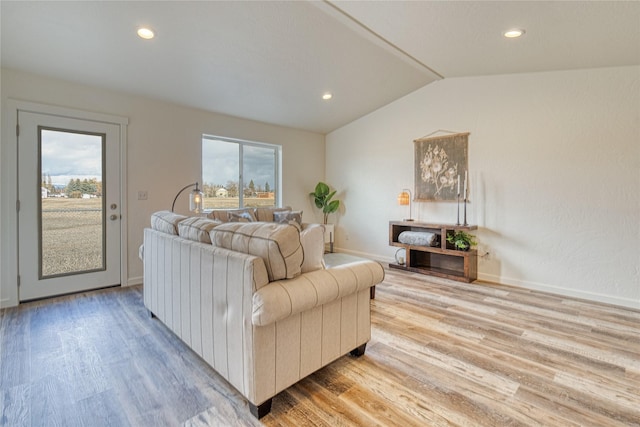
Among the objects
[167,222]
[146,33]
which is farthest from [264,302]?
[146,33]

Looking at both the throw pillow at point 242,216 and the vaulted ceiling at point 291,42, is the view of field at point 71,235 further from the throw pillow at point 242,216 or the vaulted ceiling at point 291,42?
the throw pillow at point 242,216

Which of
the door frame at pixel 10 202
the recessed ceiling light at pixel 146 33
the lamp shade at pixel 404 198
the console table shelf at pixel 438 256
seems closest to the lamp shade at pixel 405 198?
the lamp shade at pixel 404 198

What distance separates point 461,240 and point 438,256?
586 mm

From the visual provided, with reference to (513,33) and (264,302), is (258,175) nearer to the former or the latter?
(513,33)

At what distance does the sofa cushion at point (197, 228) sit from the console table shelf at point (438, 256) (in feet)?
10.6

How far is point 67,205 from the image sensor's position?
11.6 ft

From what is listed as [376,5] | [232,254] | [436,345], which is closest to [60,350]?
[232,254]

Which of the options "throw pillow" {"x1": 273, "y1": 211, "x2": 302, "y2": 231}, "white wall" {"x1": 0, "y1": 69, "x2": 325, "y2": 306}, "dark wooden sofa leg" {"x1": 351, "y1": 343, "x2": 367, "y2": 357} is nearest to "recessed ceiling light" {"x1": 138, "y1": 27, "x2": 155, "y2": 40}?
A: "white wall" {"x1": 0, "y1": 69, "x2": 325, "y2": 306}

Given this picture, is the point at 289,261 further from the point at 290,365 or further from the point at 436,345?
the point at 436,345

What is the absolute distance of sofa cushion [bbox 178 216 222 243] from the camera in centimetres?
216

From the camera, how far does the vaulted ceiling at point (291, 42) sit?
2.51 metres

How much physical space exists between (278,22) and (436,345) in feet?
10.3

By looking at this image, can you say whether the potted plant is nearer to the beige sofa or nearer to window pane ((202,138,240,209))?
the beige sofa

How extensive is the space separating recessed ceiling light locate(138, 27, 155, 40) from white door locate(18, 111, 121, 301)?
55.2 inches
